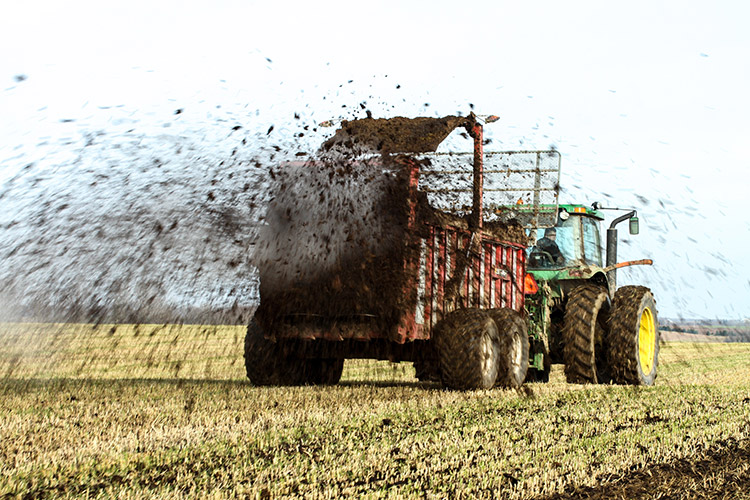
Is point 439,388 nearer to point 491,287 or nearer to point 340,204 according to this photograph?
point 491,287

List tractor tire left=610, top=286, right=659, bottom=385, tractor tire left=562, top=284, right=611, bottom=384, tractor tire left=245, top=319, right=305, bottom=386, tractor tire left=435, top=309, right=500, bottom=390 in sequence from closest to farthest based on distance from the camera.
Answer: tractor tire left=435, top=309, right=500, bottom=390 < tractor tire left=245, top=319, right=305, bottom=386 < tractor tire left=562, top=284, right=611, bottom=384 < tractor tire left=610, top=286, right=659, bottom=385

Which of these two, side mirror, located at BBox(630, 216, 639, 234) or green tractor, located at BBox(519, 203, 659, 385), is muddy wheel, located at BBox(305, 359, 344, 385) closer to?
green tractor, located at BBox(519, 203, 659, 385)

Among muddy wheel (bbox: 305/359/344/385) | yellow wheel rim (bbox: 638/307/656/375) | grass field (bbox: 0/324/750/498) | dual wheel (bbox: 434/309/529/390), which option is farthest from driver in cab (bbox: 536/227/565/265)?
muddy wheel (bbox: 305/359/344/385)

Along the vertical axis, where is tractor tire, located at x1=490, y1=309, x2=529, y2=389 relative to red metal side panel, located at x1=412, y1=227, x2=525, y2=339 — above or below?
below

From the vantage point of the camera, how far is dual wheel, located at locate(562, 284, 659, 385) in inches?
380

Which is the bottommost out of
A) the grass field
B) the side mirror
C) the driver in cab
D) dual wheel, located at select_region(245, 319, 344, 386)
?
the grass field

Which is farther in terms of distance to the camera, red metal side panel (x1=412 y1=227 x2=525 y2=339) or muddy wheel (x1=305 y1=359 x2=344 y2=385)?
muddy wheel (x1=305 y1=359 x2=344 y2=385)

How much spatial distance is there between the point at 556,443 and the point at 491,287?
3719mm

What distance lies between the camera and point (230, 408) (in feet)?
23.4

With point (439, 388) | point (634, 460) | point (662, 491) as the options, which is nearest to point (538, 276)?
point (439, 388)

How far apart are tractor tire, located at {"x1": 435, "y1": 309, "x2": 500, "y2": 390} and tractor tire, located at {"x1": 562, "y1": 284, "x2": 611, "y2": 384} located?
1814mm

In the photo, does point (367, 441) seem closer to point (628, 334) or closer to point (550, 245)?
point (628, 334)

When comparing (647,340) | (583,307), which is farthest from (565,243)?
(647,340)

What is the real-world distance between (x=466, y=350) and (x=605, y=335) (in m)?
2.93
